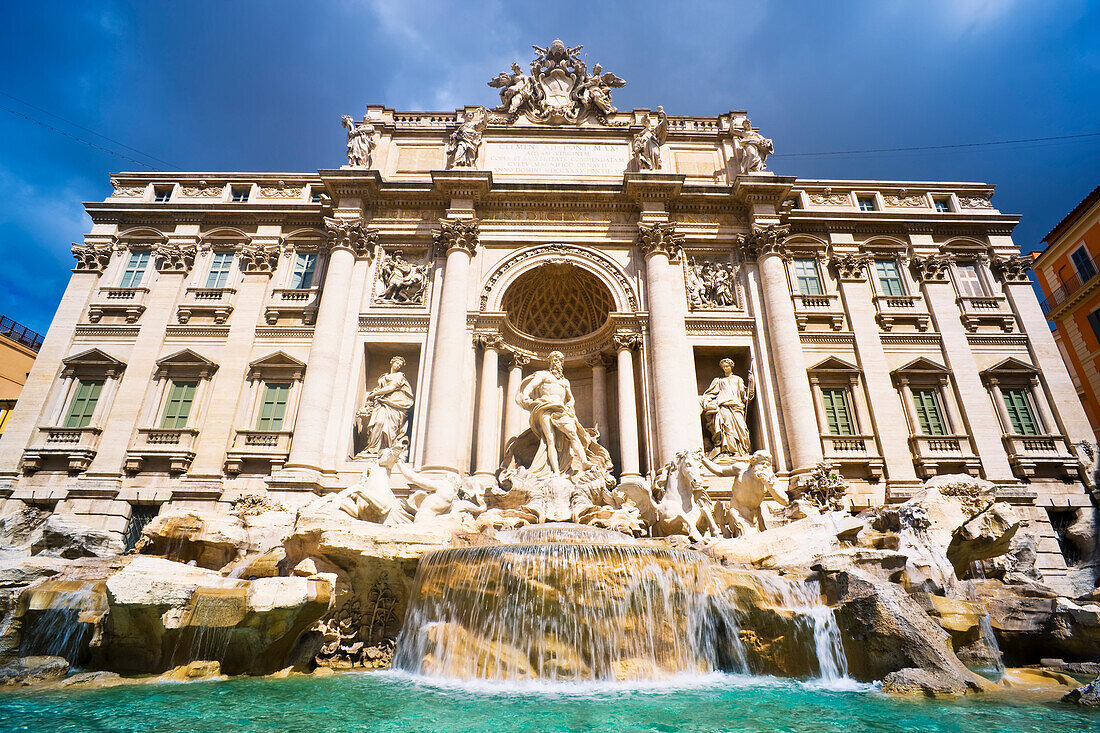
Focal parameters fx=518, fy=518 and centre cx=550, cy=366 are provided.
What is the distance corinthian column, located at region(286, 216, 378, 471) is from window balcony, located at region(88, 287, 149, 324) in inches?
261

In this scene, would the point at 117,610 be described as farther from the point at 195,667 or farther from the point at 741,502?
the point at 741,502

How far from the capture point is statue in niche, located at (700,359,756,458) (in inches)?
638

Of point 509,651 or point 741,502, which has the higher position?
point 741,502

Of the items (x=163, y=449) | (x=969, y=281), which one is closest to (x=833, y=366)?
(x=969, y=281)

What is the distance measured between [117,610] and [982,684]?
11.2 m

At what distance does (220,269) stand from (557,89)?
15.3 m

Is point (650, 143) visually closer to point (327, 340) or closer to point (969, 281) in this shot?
point (969, 281)

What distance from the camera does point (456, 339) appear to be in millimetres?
16891

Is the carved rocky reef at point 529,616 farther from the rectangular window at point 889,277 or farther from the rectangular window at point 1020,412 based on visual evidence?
→ the rectangular window at point 889,277

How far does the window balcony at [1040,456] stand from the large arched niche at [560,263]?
12919mm

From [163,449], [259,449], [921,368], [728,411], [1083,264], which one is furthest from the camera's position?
[1083,264]

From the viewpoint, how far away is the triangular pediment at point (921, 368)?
17.7 metres

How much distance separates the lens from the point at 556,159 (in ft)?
67.1

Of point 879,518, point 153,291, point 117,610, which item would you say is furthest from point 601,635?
point 153,291
